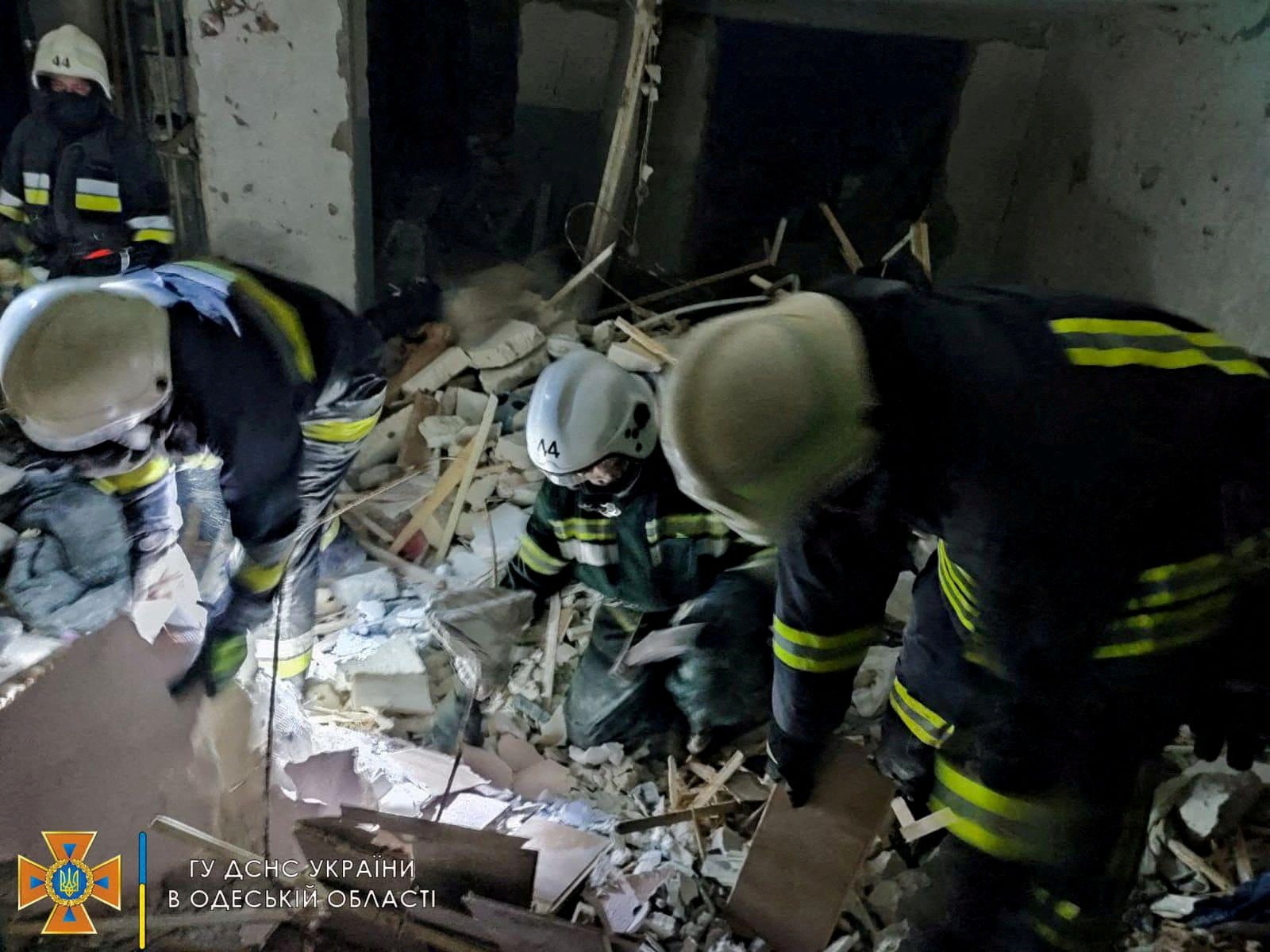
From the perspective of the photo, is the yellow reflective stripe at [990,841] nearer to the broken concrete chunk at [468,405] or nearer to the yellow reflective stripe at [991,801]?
the yellow reflective stripe at [991,801]

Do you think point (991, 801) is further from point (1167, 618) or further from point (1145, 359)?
point (1145, 359)

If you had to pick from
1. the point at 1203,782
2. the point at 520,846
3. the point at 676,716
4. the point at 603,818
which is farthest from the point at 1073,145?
the point at 520,846

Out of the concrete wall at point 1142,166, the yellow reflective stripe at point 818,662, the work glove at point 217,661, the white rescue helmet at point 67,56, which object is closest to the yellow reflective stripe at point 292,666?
the work glove at point 217,661

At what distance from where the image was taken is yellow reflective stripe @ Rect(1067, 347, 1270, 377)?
5.28 ft

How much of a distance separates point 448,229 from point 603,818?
13.9ft

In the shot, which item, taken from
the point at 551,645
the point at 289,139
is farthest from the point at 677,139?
the point at 551,645

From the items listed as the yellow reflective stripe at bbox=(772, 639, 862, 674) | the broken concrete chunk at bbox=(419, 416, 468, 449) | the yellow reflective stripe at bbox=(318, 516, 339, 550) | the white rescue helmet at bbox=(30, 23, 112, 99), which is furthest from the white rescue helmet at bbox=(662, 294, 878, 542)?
the white rescue helmet at bbox=(30, 23, 112, 99)

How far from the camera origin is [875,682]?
3369mm

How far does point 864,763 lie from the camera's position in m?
2.61

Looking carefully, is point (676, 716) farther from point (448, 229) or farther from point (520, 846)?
point (448, 229)

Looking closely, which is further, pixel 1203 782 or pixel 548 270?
pixel 548 270

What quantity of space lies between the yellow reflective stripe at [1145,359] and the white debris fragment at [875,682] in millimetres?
1791

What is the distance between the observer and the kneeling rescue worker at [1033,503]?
149 cm

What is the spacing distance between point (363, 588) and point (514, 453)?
3.44 feet
